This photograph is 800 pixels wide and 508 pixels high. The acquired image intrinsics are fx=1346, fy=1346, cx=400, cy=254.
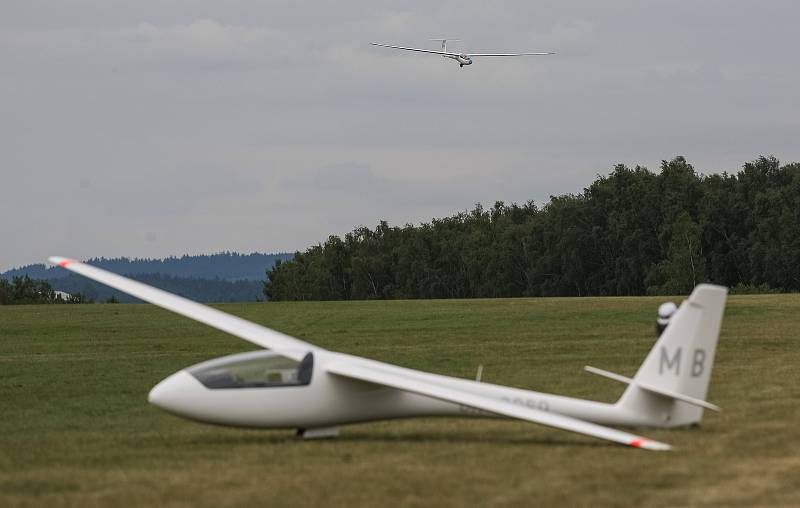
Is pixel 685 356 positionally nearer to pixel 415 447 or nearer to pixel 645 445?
pixel 645 445

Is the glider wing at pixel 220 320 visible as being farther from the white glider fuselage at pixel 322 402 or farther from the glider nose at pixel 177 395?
the glider nose at pixel 177 395

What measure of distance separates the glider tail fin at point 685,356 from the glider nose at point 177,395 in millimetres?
5821

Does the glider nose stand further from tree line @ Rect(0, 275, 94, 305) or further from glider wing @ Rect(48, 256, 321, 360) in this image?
tree line @ Rect(0, 275, 94, 305)

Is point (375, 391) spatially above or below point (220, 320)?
below

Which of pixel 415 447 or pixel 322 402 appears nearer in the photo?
pixel 415 447

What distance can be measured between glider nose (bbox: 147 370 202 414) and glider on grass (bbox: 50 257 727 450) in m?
0.01

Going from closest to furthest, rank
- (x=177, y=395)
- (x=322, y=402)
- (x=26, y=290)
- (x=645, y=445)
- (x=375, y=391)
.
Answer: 1. (x=645, y=445)
2. (x=177, y=395)
3. (x=322, y=402)
4. (x=375, y=391)
5. (x=26, y=290)

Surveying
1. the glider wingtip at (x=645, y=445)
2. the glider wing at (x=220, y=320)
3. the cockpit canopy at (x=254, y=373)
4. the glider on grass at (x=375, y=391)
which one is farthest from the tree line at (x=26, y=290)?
the glider wingtip at (x=645, y=445)

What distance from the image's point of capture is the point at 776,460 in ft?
52.2

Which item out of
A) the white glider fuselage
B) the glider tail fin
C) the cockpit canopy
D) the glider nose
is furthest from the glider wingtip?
the glider nose

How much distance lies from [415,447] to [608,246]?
395 feet

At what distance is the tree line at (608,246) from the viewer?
120 metres

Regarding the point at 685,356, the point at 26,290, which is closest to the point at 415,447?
the point at 685,356

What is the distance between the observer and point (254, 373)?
18.1 m
